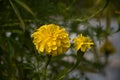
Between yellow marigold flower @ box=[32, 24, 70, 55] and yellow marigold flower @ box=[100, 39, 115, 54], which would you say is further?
yellow marigold flower @ box=[100, 39, 115, 54]

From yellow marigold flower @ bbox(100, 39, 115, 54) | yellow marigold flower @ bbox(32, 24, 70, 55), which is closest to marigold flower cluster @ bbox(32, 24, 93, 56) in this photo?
yellow marigold flower @ bbox(32, 24, 70, 55)

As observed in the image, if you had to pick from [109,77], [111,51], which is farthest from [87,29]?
[109,77]

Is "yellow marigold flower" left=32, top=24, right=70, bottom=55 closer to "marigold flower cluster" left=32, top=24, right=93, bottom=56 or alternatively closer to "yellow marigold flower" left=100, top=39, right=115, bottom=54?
"marigold flower cluster" left=32, top=24, right=93, bottom=56

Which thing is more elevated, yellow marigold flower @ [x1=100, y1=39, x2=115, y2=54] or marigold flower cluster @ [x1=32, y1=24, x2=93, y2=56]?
yellow marigold flower @ [x1=100, y1=39, x2=115, y2=54]

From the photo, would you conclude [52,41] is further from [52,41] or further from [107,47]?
[107,47]

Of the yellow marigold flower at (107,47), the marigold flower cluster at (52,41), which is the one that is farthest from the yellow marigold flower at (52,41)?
the yellow marigold flower at (107,47)

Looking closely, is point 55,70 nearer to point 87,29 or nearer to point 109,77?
point 87,29

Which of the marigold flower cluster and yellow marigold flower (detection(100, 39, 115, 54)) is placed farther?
yellow marigold flower (detection(100, 39, 115, 54))

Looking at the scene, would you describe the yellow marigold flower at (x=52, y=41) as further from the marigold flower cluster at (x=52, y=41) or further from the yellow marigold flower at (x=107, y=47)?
the yellow marigold flower at (x=107, y=47)
